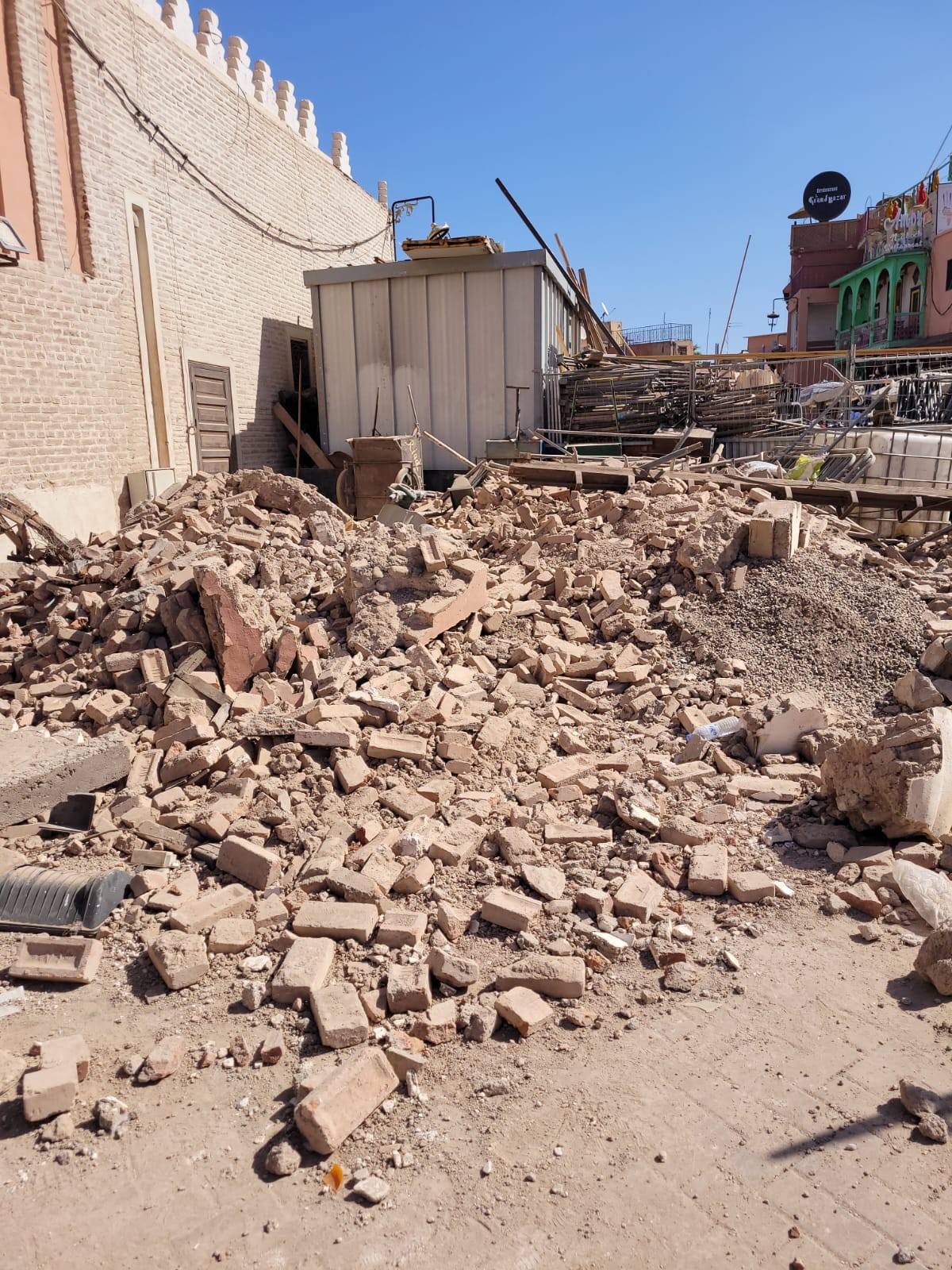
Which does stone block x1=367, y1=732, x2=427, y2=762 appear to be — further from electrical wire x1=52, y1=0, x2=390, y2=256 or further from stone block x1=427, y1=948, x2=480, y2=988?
electrical wire x1=52, y1=0, x2=390, y2=256

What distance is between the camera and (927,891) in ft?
12.4

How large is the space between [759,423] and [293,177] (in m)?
10.5

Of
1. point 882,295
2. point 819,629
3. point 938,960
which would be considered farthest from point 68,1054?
point 882,295

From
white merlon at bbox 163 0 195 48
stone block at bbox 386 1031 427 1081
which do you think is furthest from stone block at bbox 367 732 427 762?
white merlon at bbox 163 0 195 48

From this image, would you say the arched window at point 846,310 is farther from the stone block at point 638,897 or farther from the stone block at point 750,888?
the stone block at point 638,897

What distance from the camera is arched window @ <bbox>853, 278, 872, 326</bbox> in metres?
32.3

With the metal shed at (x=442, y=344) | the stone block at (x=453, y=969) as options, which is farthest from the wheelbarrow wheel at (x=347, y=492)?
the stone block at (x=453, y=969)

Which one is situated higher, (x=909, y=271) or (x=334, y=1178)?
(x=909, y=271)

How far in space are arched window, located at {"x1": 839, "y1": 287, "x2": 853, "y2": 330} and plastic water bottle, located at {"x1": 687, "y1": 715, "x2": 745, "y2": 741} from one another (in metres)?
33.9

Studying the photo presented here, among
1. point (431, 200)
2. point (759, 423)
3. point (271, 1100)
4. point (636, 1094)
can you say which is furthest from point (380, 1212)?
point (431, 200)

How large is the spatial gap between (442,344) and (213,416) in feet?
13.3

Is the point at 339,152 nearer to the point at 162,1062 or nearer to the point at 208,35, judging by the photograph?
the point at 208,35

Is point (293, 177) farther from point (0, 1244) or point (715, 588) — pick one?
point (0, 1244)

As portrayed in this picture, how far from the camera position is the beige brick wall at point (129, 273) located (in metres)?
9.90
